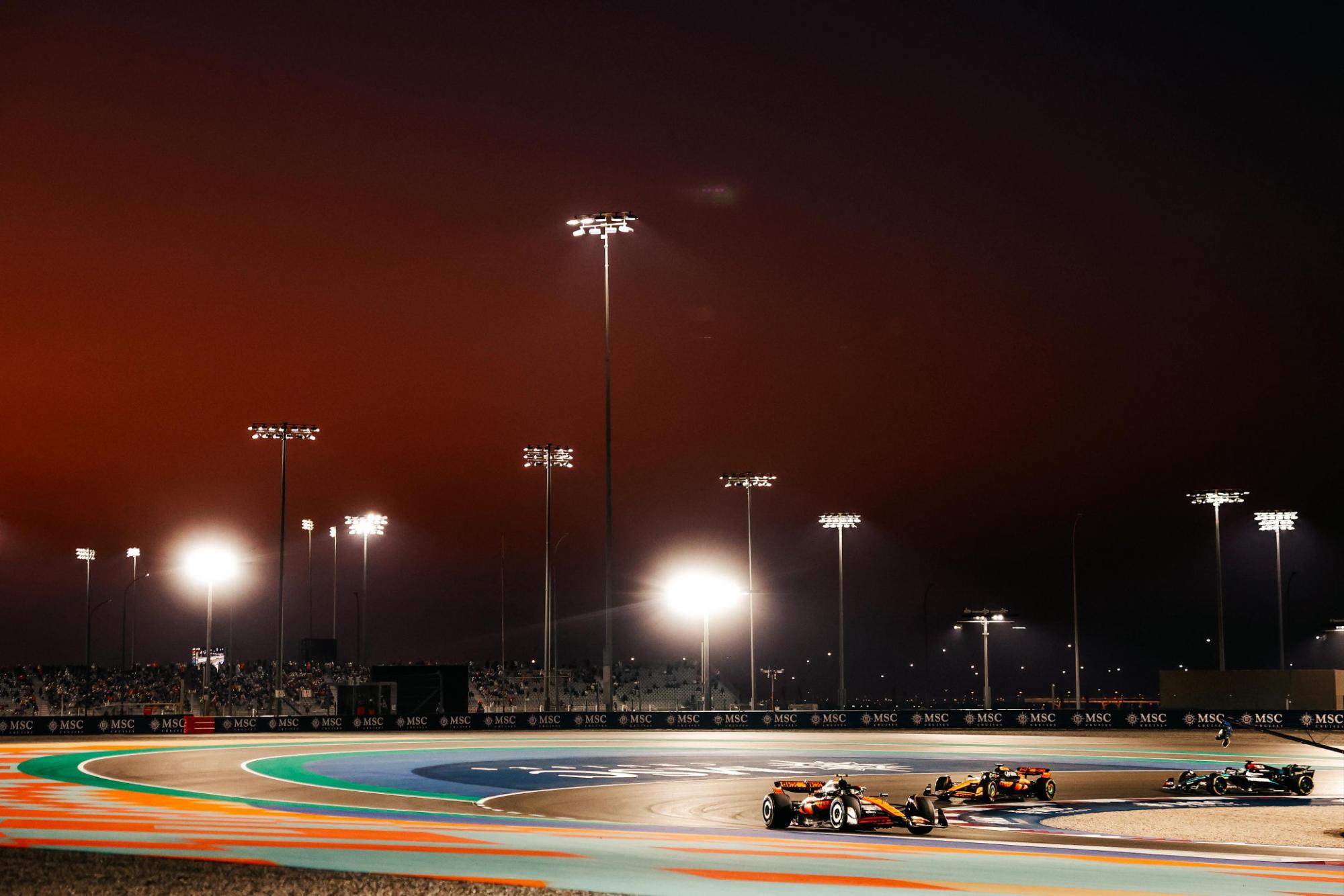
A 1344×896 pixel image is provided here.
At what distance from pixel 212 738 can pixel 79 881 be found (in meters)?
43.1

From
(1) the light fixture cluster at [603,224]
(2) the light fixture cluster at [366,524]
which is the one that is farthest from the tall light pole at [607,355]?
(2) the light fixture cluster at [366,524]

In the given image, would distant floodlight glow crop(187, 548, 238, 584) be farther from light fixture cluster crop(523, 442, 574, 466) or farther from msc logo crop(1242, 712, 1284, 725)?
msc logo crop(1242, 712, 1284, 725)

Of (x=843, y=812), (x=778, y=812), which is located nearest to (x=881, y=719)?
(x=778, y=812)

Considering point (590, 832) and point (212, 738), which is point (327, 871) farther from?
point (212, 738)

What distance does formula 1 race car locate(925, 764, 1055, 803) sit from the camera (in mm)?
27125

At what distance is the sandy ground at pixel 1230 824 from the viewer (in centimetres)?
2223

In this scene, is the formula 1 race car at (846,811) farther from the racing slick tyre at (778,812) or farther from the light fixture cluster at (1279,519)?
the light fixture cluster at (1279,519)

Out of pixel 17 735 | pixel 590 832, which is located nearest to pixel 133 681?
pixel 17 735

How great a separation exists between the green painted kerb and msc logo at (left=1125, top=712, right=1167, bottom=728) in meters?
36.2

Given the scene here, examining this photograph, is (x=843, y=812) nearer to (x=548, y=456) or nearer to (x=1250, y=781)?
(x=1250, y=781)

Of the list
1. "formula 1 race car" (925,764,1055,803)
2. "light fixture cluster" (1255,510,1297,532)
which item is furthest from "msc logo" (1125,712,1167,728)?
"formula 1 race car" (925,764,1055,803)

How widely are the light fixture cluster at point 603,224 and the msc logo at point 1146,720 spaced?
32.3 meters

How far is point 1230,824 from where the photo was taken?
80.8 ft

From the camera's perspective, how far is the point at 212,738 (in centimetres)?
5594
